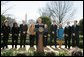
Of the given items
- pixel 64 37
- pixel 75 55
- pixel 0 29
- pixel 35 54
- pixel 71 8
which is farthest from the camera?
pixel 71 8

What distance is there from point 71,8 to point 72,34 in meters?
17.5

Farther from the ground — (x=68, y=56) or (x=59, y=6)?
(x=59, y=6)

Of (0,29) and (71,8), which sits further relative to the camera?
(71,8)

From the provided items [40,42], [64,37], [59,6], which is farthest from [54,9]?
[40,42]

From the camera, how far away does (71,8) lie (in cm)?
2909

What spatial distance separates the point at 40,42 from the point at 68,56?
1.77 metres

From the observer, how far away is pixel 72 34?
39.6 ft

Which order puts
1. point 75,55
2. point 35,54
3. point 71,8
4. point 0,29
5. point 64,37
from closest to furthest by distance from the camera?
point 75,55 < point 35,54 < point 0,29 < point 64,37 < point 71,8

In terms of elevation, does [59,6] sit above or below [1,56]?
above

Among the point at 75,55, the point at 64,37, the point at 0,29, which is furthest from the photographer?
the point at 64,37

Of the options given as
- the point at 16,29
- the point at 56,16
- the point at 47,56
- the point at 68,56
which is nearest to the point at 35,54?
the point at 47,56

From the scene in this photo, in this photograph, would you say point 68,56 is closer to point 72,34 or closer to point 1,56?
point 1,56

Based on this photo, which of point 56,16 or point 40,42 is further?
point 56,16

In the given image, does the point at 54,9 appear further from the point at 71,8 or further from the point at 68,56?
the point at 68,56
